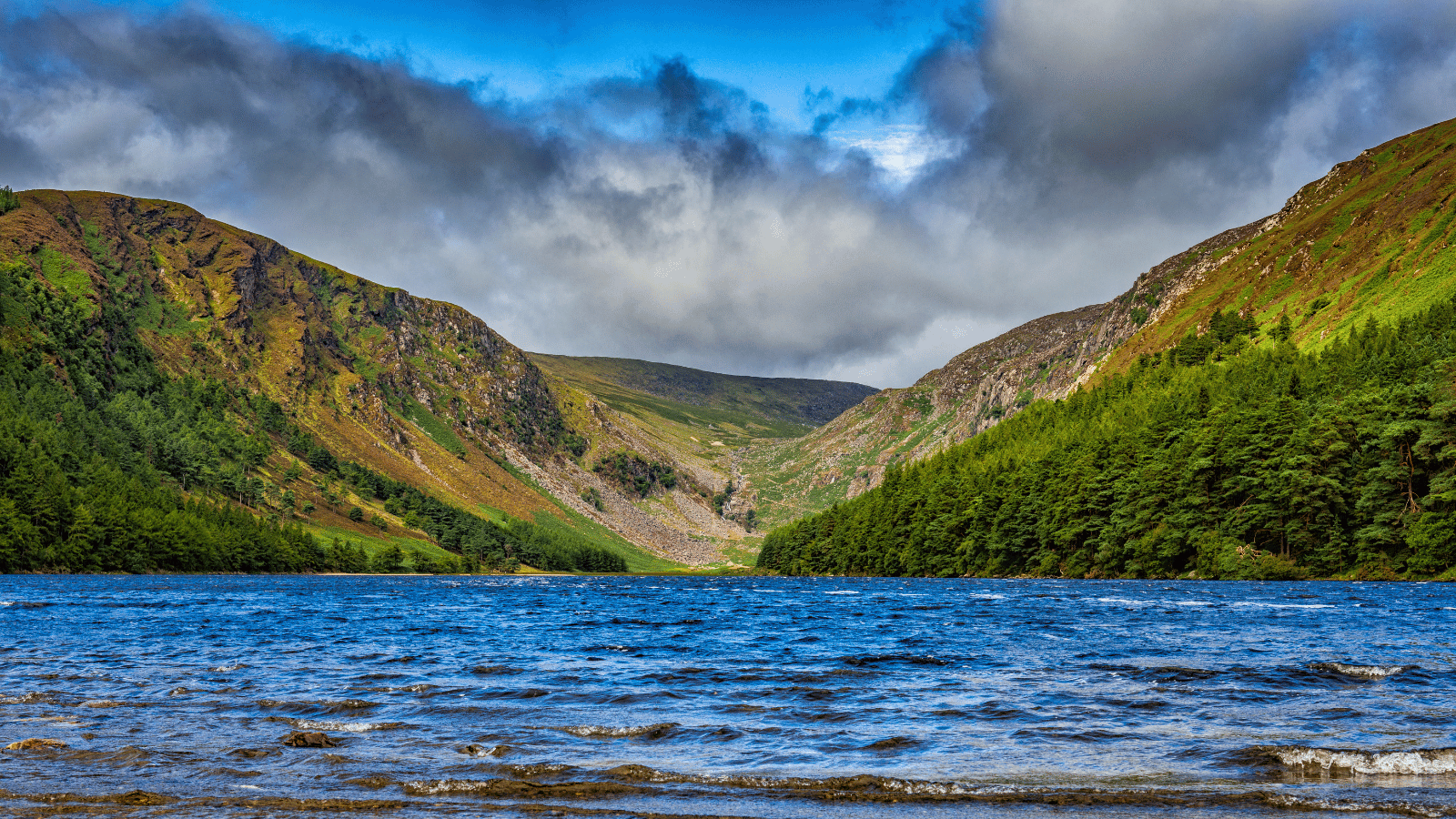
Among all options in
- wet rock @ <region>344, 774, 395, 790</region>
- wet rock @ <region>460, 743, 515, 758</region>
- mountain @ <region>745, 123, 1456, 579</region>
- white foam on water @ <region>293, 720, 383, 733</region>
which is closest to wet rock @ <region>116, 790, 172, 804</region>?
wet rock @ <region>344, 774, 395, 790</region>

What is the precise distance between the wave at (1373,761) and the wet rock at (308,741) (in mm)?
18543

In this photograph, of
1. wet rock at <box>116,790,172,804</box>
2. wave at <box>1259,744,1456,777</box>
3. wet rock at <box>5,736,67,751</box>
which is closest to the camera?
wet rock at <box>116,790,172,804</box>

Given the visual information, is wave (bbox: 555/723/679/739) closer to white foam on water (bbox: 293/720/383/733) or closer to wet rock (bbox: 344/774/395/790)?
white foam on water (bbox: 293/720/383/733)

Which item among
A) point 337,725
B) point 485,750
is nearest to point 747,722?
point 485,750

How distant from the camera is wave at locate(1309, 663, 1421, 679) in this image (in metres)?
27.9

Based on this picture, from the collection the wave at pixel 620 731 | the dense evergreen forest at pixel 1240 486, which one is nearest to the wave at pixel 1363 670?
the wave at pixel 620 731

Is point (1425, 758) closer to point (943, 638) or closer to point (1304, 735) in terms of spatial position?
point (1304, 735)

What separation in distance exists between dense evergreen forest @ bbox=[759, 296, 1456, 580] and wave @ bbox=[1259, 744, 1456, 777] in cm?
9032

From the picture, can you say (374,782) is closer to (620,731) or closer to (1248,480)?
(620,731)

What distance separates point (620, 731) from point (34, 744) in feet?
38.2

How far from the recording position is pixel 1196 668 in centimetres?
3028

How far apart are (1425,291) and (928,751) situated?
20499 centimetres

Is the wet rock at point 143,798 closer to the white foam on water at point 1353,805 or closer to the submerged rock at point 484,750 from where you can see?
the submerged rock at point 484,750

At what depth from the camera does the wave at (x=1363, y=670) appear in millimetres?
27942
